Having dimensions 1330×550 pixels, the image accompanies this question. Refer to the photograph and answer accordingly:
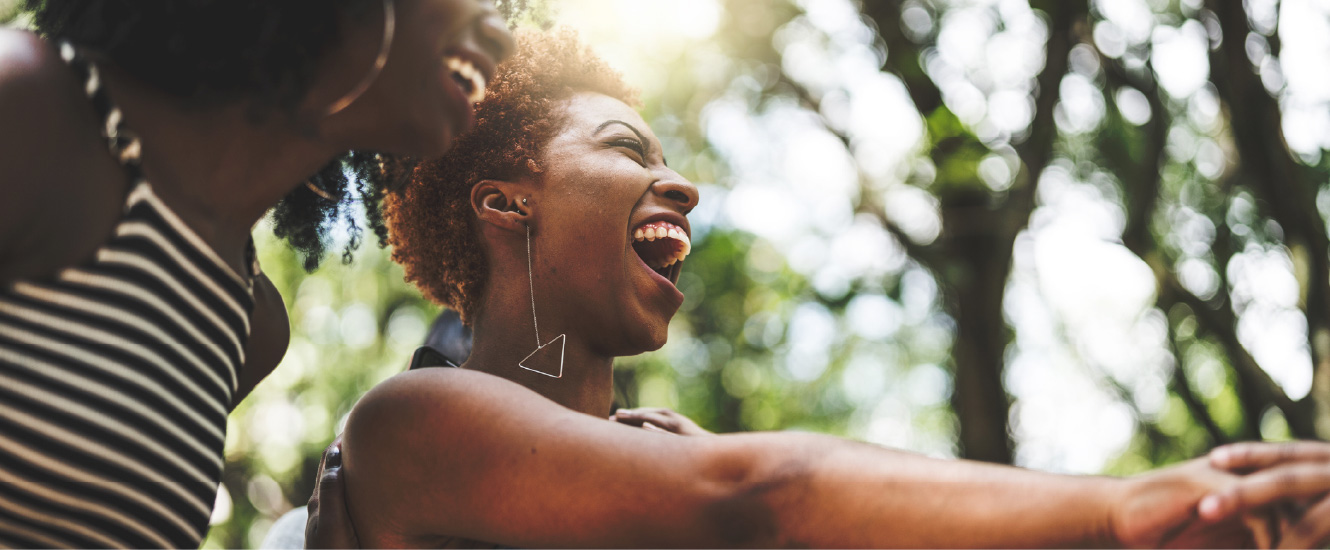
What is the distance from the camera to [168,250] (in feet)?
5.97

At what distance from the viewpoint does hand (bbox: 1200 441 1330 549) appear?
5.11 ft

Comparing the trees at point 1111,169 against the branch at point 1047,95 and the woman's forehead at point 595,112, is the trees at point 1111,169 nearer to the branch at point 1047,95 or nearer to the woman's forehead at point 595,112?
the branch at point 1047,95

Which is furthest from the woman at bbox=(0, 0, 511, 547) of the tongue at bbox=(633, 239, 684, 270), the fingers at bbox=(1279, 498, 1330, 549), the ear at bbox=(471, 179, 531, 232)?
the fingers at bbox=(1279, 498, 1330, 549)

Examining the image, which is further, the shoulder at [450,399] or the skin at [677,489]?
the shoulder at [450,399]

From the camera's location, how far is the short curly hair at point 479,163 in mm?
2969

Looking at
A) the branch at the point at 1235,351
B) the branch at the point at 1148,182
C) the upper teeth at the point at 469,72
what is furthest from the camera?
the branch at the point at 1148,182

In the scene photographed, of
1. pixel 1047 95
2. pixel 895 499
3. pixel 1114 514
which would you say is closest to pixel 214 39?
pixel 895 499

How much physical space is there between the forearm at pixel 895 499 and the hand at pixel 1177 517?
1.3 inches

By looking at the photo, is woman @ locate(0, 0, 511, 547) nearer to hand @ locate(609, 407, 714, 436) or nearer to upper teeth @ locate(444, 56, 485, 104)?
upper teeth @ locate(444, 56, 485, 104)

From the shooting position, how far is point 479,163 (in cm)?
297

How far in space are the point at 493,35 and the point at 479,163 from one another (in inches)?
34.8

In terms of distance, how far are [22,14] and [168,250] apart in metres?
0.99

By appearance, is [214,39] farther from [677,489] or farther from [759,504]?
[759,504]

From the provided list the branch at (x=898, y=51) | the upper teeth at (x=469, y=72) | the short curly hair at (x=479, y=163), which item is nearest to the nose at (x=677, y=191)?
the short curly hair at (x=479, y=163)
